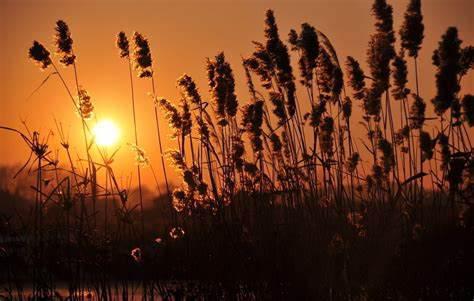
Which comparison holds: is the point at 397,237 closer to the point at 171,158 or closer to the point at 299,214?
the point at 299,214

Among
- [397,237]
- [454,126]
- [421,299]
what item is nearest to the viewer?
[421,299]

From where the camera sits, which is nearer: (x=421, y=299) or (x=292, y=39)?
(x=421, y=299)

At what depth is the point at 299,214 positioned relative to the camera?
4906 millimetres

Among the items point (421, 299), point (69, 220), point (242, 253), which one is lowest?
point (421, 299)

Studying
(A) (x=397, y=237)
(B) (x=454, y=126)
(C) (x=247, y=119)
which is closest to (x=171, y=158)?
(C) (x=247, y=119)

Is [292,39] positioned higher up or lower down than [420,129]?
higher up

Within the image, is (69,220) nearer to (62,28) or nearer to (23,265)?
(23,265)

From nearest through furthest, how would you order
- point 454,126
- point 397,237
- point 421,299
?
point 421,299 < point 397,237 < point 454,126

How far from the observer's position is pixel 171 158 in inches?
192

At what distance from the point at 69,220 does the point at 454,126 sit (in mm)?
2826

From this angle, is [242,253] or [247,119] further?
[247,119]

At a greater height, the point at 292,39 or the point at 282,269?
the point at 292,39

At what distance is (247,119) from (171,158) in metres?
0.62

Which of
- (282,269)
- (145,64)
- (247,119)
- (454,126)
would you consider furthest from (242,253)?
(454,126)
